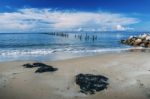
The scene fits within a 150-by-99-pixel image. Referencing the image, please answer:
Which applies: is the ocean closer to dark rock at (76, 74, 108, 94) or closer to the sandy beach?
the sandy beach

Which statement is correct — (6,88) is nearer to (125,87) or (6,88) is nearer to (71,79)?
(71,79)

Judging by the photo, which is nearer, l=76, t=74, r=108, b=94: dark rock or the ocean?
l=76, t=74, r=108, b=94: dark rock

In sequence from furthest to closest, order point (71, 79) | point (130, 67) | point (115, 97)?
1. point (130, 67)
2. point (71, 79)
3. point (115, 97)

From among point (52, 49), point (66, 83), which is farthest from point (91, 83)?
point (52, 49)

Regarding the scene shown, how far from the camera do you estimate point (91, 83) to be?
40.3ft

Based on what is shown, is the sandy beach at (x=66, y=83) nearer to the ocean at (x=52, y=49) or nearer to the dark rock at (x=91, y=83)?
the dark rock at (x=91, y=83)

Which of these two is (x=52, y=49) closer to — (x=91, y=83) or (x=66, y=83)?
(x=66, y=83)

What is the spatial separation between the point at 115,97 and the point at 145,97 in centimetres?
127

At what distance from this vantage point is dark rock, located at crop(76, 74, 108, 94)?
11.6 meters

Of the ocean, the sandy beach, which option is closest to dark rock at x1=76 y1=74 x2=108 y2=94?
the sandy beach

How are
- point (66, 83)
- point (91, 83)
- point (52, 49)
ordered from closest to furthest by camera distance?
point (91, 83), point (66, 83), point (52, 49)

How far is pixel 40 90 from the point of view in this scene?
1164cm

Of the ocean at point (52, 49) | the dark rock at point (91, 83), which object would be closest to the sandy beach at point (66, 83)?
the dark rock at point (91, 83)

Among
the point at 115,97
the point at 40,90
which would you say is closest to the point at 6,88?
the point at 40,90
